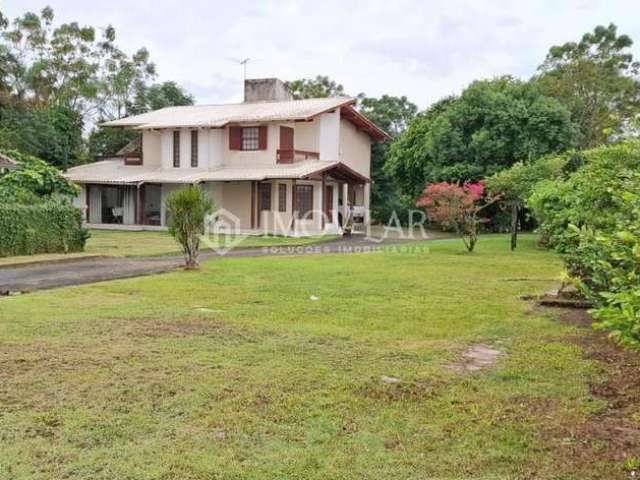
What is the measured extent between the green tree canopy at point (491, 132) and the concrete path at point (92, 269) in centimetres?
1463

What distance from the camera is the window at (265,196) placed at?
30922mm

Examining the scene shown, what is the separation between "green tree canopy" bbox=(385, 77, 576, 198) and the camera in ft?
108

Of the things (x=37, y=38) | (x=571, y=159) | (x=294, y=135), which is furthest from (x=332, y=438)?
(x=37, y=38)

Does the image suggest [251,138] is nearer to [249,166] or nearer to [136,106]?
[249,166]

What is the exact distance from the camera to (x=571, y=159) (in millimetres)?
24969

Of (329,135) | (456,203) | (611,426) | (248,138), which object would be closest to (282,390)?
(611,426)

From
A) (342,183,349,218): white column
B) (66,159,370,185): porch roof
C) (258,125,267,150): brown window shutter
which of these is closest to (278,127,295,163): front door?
(66,159,370,185): porch roof

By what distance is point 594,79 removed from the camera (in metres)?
41.0

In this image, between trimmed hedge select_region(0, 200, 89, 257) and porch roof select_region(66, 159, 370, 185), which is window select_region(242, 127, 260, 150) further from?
trimmed hedge select_region(0, 200, 89, 257)

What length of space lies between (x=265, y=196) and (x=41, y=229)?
1410 cm

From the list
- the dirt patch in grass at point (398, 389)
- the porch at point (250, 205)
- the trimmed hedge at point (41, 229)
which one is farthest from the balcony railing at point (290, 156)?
the dirt patch in grass at point (398, 389)

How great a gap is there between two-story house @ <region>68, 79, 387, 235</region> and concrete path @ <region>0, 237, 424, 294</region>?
832cm

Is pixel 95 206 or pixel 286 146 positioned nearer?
pixel 286 146

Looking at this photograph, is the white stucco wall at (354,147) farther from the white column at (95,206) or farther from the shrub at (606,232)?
the shrub at (606,232)
